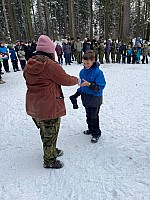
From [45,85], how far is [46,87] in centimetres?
3

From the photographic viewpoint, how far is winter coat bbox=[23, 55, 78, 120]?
8.83ft

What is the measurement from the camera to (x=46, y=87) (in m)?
2.79

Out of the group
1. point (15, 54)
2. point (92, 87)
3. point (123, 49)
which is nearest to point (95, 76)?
point (92, 87)

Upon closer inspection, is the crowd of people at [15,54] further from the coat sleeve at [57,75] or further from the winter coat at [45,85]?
the coat sleeve at [57,75]

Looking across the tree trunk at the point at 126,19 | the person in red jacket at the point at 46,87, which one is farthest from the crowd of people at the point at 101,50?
the person in red jacket at the point at 46,87

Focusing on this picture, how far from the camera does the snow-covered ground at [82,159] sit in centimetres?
279

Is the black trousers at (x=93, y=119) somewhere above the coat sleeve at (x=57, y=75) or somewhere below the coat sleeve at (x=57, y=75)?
below

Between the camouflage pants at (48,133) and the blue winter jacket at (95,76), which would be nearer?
the camouflage pants at (48,133)

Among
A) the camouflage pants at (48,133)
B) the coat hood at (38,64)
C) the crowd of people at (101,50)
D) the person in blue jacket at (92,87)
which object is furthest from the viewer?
the crowd of people at (101,50)

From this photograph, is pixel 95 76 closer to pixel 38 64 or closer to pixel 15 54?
pixel 38 64

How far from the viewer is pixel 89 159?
137 inches

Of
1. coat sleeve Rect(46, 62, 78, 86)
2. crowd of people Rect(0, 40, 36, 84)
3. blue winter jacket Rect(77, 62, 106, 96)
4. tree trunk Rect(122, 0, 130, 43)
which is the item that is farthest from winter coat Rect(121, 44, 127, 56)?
coat sleeve Rect(46, 62, 78, 86)

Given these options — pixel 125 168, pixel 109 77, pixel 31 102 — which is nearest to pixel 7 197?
pixel 31 102

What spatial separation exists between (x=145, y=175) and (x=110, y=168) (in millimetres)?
528
